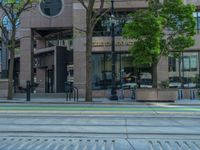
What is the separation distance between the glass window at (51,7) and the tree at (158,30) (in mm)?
11775

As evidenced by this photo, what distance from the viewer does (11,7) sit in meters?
31.2

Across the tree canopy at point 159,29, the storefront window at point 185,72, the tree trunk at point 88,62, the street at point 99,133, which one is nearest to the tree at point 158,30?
the tree canopy at point 159,29

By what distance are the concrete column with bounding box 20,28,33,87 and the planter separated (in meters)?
14.4

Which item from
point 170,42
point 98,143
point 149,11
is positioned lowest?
point 98,143

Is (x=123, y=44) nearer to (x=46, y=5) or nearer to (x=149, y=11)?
(x=149, y=11)

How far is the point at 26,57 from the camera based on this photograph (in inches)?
1601

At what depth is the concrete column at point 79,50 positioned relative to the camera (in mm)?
35531

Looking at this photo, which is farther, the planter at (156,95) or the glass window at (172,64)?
the glass window at (172,64)

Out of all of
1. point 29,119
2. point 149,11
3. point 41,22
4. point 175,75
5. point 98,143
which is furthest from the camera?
point 41,22

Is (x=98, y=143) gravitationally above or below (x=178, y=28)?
below

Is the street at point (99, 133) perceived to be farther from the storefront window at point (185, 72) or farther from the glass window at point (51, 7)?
the glass window at point (51, 7)

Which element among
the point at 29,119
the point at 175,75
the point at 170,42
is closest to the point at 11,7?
the point at 170,42

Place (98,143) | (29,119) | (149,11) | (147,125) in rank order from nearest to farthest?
(98,143) → (147,125) → (29,119) → (149,11)

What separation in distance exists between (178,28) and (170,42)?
3.73ft
